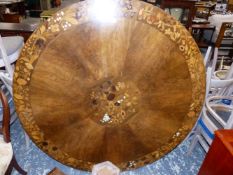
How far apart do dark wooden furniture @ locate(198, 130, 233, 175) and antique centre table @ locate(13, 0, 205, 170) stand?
241 millimetres

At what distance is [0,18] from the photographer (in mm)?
6129

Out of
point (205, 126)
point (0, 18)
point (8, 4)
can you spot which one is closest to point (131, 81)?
point (205, 126)

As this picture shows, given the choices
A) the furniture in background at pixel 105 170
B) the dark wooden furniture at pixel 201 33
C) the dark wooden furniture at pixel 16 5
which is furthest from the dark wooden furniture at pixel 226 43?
the dark wooden furniture at pixel 16 5

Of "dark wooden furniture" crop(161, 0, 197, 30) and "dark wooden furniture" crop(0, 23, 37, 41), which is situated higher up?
"dark wooden furniture" crop(161, 0, 197, 30)

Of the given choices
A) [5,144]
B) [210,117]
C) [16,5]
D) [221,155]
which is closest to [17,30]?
[5,144]

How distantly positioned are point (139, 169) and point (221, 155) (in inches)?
32.8

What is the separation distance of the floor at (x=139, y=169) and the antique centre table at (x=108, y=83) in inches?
16.1

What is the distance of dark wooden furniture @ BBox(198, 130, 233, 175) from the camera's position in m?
1.27

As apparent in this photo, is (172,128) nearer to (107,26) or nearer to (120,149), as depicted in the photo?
(120,149)

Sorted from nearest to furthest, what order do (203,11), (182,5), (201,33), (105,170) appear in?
(105,170), (182,5), (201,33), (203,11)

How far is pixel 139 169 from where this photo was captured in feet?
6.48

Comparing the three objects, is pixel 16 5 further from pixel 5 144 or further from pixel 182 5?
pixel 5 144

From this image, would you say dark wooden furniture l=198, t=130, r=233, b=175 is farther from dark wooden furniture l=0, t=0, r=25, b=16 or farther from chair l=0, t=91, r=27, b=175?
dark wooden furniture l=0, t=0, r=25, b=16

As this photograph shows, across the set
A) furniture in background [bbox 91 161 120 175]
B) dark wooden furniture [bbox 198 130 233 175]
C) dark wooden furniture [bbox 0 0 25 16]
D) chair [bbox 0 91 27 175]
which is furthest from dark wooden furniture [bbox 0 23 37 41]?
dark wooden furniture [bbox 0 0 25 16]
